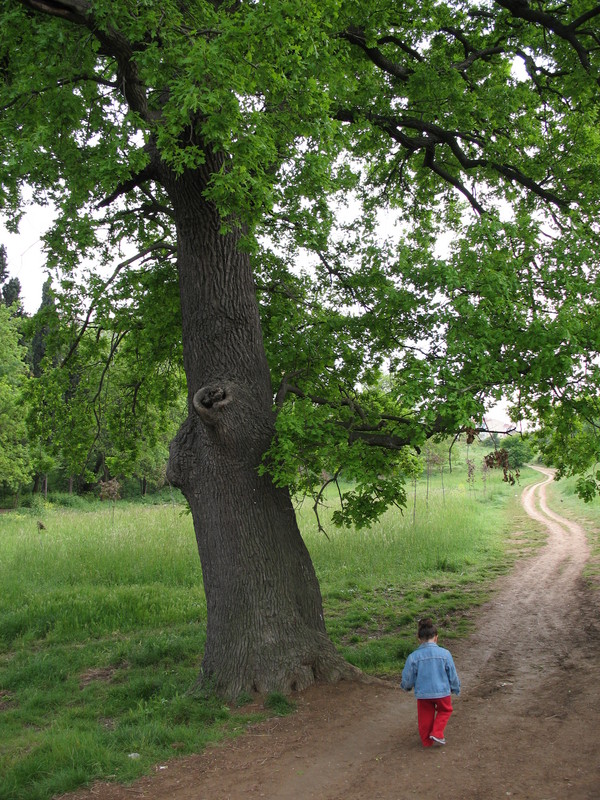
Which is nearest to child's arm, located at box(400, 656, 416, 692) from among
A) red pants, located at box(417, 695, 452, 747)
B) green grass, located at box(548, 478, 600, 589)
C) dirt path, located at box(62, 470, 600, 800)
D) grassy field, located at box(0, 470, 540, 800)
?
red pants, located at box(417, 695, 452, 747)

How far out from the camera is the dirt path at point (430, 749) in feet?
17.4

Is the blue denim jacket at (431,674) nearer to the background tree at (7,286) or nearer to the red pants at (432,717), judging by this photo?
the red pants at (432,717)

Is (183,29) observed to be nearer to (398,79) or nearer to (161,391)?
(398,79)

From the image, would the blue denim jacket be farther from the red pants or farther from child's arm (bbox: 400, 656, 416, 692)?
the red pants

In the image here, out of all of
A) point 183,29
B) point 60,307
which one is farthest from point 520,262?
point 60,307

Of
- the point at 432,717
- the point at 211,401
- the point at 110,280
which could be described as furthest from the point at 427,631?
the point at 110,280

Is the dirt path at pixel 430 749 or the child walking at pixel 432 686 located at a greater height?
the child walking at pixel 432 686

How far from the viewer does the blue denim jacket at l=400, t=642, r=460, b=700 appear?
596 cm

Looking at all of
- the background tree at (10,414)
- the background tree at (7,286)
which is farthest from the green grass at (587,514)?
the background tree at (7,286)

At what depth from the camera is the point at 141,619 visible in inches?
468

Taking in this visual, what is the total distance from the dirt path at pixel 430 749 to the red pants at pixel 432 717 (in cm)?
13

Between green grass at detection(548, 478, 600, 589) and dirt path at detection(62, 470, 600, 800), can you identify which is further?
green grass at detection(548, 478, 600, 589)

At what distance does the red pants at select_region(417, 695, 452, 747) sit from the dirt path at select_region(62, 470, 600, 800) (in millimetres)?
131

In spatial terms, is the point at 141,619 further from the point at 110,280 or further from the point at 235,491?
the point at 110,280
